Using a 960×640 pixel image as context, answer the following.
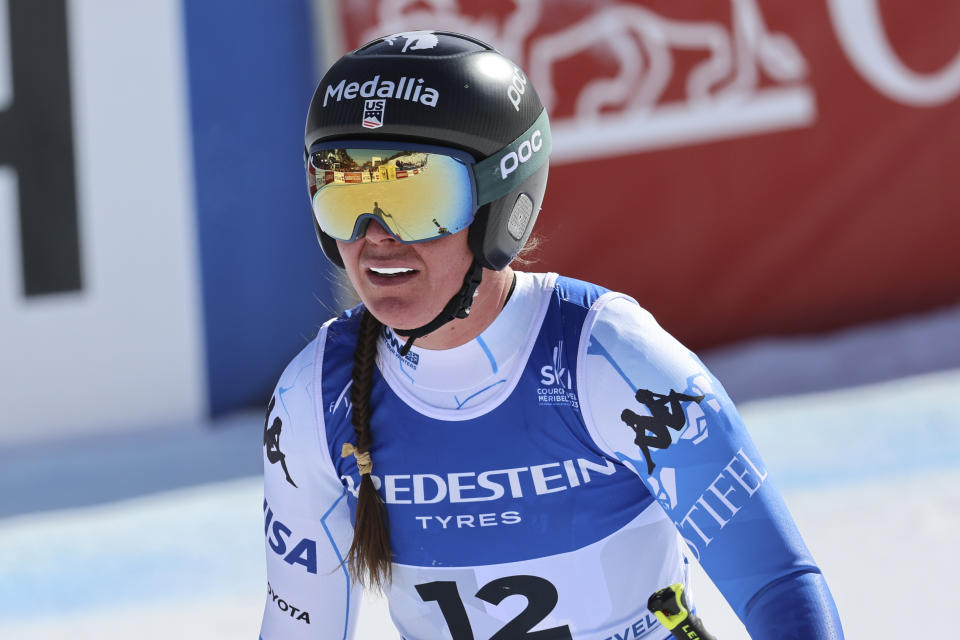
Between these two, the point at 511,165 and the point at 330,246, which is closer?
the point at 511,165

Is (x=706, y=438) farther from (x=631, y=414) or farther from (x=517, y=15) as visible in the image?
(x=517, y=15)

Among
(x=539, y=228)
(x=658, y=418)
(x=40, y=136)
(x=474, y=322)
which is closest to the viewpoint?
(x=658, y=418)

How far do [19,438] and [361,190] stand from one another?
401cm

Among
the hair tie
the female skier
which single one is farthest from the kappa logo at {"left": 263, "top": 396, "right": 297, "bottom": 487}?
the hair tie

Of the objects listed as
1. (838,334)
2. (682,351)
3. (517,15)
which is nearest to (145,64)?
(517,15)

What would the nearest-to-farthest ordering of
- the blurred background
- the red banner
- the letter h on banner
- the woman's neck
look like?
the woman's neck → the blurred background → the letter h on banner → the red banner

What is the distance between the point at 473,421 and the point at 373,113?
0.51 metres

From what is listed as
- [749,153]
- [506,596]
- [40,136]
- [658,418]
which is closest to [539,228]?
[749,153]

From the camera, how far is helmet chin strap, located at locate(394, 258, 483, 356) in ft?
6.24

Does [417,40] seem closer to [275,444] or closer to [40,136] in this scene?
[275,444]

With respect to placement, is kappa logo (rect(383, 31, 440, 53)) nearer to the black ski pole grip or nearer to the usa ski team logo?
the usa ski team logo

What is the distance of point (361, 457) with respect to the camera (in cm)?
195

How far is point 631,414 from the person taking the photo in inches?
71.6

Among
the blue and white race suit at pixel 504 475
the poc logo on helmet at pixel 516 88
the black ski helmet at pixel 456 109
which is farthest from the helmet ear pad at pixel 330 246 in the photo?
A: the poc logo on helmet at pixel 516 88
